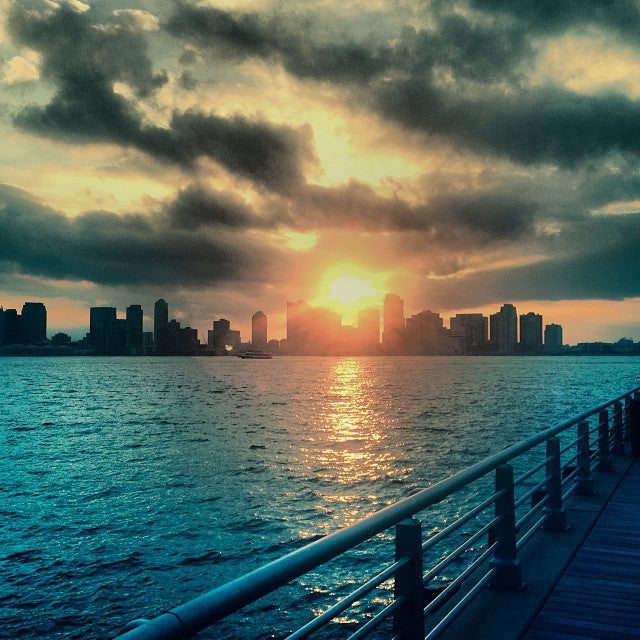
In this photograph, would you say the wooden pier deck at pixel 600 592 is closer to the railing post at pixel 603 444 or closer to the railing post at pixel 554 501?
the railing post at pixel 554 501

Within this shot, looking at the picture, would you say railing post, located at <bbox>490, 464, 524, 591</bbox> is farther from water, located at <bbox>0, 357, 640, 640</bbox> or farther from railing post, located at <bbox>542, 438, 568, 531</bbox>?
water, located at <bbox>0, 357, 640, 640</bbox>

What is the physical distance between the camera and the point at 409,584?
3709 millimetres

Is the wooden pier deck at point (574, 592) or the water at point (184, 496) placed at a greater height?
the wooden pier deck at point (574, 592)

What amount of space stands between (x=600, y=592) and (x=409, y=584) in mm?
3184

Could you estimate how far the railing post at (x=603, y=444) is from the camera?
11.6 metres

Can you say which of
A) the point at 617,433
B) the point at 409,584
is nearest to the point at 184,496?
the point at 617,433

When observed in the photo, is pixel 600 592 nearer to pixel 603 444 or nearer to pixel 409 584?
pixel 409 584

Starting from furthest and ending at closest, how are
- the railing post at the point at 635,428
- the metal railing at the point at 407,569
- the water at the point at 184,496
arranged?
the water at the point at 184,496
the railing post at the point at 635,428
the metal railing at the point at 407,569

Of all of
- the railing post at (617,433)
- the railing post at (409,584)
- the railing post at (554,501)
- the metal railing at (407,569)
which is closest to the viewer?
the metal railing at (407,569)

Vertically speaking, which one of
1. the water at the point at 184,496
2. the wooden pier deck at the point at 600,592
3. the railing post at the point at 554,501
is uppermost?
the railing post at the point at 554,501

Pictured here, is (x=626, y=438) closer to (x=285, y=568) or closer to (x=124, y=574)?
(x=124, y=574)

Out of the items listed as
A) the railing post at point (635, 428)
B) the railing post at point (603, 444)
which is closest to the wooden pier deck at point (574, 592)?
the railing post at point (603, 444)

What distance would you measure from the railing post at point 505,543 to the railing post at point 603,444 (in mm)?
6815

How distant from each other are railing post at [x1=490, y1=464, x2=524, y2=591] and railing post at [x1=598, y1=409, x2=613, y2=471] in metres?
6.82
